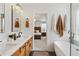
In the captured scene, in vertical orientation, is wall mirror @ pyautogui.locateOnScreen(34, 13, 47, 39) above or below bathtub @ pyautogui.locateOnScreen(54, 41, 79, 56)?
above

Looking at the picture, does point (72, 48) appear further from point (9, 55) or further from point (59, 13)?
point (9, 55)

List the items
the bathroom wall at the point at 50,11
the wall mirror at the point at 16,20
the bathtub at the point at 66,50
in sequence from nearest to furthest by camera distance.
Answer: the bathtub at the point at 66,50
the bathroom wall at the point at 50,11
the wall mirror at the point at 16,20

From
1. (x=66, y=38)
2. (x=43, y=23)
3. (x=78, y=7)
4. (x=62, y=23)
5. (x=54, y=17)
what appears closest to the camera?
(x=78, y=7)

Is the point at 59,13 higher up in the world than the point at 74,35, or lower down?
higher up

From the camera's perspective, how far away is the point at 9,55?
155cm

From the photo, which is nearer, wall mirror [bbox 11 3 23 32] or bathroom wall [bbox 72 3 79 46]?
bathroom wall [bbox 72 3 79 46]

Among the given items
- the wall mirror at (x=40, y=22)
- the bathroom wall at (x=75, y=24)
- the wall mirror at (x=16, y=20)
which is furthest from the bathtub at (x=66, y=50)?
the wall mirror at (x=16, y=20)

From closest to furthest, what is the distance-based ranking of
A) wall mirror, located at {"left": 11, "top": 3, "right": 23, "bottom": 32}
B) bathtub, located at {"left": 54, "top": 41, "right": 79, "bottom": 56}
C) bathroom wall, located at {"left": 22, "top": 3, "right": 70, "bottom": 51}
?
1. bathtub, located at {"left": 54, "top": 41, "right": 79, "bottom": 56}
2. bathroom wall, located at {"left": 22, "top": 3, "right": 70, "bottom": 51}
3. wall mirror, located at {"left": 11, "top": 3, "right": 23, "bottom": 32}

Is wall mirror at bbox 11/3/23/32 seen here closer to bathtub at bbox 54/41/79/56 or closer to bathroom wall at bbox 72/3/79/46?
bathtub at bbox 54/41/79/56

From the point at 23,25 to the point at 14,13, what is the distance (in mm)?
303

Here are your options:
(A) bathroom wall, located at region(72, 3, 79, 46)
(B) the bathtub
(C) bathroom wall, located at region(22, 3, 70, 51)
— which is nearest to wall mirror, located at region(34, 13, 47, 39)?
(C) bathroom wall, located at region(22, 3, 70, 51)

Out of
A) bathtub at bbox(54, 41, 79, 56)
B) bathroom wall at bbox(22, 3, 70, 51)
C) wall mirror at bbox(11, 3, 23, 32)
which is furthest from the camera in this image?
wall mirror at bbox(11, 3, 23, 32)

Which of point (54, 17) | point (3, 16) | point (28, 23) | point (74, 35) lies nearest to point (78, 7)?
point (74, 35)

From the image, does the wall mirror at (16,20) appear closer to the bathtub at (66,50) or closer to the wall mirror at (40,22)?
the wall mirror at (40,22)
